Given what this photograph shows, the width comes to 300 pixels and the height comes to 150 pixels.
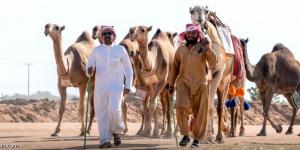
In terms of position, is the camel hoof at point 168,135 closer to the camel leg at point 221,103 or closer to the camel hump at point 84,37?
the camel leg at point 221,103

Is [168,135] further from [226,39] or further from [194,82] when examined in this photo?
[194,82]

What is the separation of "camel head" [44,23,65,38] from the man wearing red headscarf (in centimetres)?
590

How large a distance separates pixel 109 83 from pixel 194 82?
145 centimetres

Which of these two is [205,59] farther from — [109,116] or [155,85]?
[155,85]

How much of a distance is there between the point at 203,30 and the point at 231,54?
1.36 metres

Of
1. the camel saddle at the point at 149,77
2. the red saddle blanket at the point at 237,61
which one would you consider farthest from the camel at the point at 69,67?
the red saddle blanket at the point at 237,61

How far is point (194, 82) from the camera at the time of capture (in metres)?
14.7

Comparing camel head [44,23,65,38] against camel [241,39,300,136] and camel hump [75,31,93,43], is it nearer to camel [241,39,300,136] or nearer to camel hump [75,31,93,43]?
camel hump [75,31,93,43]

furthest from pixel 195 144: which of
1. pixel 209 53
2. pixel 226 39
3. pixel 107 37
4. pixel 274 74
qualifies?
pixel 274 74

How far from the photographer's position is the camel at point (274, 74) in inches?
898

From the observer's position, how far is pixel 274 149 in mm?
14562

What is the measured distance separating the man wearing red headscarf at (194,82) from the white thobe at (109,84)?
1.00 meters

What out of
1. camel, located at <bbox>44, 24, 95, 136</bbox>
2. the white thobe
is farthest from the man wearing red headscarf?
camel, located at <bbox>44, 24, 95, 136</bbox>

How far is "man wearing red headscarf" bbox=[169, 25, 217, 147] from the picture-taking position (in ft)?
48.3
